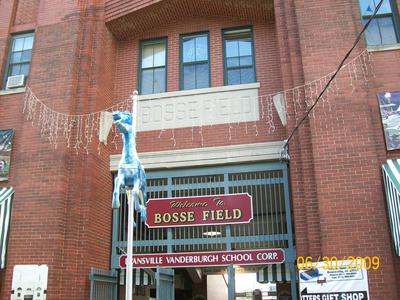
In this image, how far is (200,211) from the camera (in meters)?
11.0

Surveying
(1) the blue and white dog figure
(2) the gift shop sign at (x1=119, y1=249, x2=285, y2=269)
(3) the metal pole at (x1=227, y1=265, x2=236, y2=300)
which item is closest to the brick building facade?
(2) the gift shop sign at (x1=119, y1=249, x2=285, y2=269)

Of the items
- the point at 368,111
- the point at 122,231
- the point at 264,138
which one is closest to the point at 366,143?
the point at 368,111

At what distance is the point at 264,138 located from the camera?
11328 millimetres

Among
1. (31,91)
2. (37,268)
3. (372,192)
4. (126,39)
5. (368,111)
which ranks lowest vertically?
(37,268)

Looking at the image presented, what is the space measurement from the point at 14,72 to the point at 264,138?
738 centimetres

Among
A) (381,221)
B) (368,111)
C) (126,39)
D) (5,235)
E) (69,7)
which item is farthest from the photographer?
(126,39)

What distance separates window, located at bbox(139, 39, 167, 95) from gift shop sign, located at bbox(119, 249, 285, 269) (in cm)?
459

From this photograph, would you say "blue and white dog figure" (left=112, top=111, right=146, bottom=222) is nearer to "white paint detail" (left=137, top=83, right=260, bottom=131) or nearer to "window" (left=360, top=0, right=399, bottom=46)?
"white paint detail" (left=137, top=83, right=260, bottom=131)

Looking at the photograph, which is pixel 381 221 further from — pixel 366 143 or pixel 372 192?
pixel 366 143

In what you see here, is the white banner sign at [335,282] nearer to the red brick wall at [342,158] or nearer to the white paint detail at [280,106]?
the red brick wall at [342,158]

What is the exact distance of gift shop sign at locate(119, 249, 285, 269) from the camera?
10.3m

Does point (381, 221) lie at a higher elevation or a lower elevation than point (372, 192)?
lower

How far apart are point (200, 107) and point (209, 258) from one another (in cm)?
392
